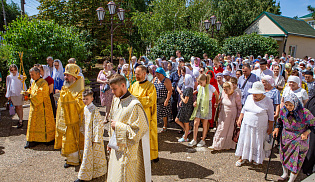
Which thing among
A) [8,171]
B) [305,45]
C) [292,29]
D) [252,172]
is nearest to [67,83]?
[8,171]

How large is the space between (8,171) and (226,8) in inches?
1237

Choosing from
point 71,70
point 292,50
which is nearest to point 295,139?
point 71,70

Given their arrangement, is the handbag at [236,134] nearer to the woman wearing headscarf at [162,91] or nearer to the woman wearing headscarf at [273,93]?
the woman wearing headscarf at [273,93]

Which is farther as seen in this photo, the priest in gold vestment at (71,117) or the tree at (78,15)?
the tree at (78,15)

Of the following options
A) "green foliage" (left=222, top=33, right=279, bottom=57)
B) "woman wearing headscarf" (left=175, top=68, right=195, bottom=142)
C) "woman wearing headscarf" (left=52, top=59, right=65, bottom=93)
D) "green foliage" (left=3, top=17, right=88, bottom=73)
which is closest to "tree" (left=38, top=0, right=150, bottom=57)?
"green foliage" (left=3, top=17, right=88, bottom=73)

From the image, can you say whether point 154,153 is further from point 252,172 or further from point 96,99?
point 96,99

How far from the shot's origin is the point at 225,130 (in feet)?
18.5

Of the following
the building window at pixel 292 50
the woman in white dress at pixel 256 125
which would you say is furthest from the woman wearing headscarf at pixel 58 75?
the building window at pixel 292 50

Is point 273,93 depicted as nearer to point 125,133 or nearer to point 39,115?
point 125,133

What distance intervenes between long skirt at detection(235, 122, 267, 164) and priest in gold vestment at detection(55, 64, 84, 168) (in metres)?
3.49

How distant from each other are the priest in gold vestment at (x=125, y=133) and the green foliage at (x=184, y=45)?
36.0ft

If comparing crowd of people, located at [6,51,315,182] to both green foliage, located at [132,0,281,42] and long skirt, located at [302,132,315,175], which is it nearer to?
long skirt, located at [302,132,315,175]

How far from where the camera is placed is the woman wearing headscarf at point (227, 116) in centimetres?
551

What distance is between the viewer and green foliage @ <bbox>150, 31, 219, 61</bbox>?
45.1ft
